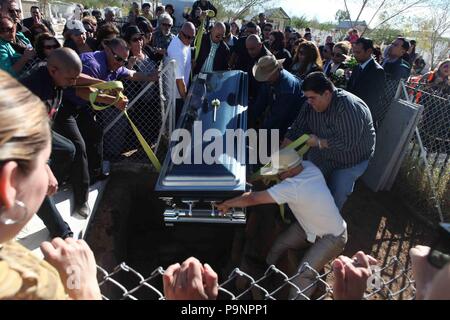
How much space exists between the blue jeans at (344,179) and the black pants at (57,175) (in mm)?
2449

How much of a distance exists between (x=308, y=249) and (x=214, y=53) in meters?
3.85

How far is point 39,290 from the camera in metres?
0.80

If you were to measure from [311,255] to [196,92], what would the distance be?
2.42m

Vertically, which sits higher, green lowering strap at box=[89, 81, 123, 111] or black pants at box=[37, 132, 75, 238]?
green lowering strap at box=[89, 81, 123, 111]

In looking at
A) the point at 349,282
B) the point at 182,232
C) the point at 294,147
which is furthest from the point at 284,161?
the point at 182,232

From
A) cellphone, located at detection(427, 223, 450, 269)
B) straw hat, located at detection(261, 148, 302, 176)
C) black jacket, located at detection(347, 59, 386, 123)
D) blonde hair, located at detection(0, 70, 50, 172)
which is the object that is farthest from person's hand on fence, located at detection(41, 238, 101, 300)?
black jacket, located at detection(347, 59, 386, 123)

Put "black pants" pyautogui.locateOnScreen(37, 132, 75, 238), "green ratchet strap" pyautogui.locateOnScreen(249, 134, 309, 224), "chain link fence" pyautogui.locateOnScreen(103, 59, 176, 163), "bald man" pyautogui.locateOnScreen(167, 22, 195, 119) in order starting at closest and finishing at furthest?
1. "black pants" pyautogui.locateOnScreen(37, 132, 75, 238)
2. "green ratchet strap" pyautogui.locateOnScreen(249, 134, 309, 224)
3. "chain link fence" pyautogui.locateOnScreen(103, 59, 176, 163)
4. "bald man" pyautogui.locateOnScreen(167, 22, 195, 119)

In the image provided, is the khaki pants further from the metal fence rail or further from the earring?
the earring

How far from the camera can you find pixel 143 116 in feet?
15.2

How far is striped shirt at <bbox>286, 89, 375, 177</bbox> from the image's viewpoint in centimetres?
305

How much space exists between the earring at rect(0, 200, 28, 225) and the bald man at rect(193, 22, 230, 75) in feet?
16.3

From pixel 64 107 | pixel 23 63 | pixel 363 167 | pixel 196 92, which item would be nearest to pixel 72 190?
pixel 64 107

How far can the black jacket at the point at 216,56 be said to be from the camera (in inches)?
223

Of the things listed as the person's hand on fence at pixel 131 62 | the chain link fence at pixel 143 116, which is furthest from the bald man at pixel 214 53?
the person's hand on fence at pixel 131 62
